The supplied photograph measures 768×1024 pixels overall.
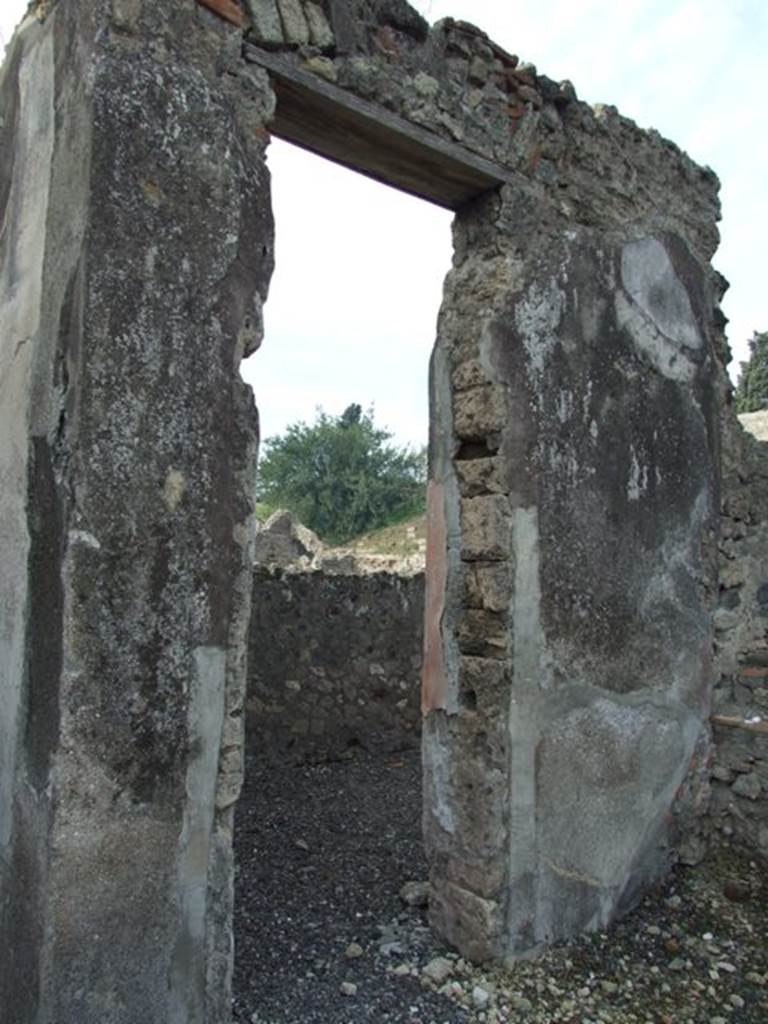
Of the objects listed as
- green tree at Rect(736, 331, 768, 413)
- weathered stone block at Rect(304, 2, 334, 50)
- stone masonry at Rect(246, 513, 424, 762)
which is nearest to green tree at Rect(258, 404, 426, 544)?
green tree at Rect(736, 331, 768, 413)

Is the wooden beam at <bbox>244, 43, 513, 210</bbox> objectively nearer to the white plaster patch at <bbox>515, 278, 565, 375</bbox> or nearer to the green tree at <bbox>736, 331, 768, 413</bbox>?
the white plaster patch at <bbox>515, 278, 565, 375</bbox>

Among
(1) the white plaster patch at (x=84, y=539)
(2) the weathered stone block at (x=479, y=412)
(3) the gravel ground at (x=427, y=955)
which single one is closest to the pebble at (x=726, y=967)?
(3) the gravel ground at (x=427, y=955)

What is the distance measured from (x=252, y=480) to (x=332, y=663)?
3.52 metres

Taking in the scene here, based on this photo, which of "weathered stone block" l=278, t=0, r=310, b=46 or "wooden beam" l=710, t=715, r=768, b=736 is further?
"wooden beam" l=710, t=715, r=768, b=736

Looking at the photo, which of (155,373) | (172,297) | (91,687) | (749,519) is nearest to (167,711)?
(91,687)

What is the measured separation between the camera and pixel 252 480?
242 centimetres

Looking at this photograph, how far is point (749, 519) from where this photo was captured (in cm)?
419

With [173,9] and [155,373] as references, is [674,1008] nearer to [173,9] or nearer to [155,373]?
[155,373]

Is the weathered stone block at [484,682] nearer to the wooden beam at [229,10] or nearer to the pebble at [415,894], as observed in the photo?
the pebble at [415,894]

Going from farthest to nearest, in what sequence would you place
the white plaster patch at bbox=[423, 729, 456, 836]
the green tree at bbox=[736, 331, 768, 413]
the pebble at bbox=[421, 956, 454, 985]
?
the green tree at bbox=[736, 331, 768, 413]
the white plaster patch at bbox=[423, 729, 456, 836]
the pebble at bbox=[421, 956, 454, 985]

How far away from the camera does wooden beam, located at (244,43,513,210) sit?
2650mm

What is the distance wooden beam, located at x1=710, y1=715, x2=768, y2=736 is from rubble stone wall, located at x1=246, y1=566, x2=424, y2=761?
254 cm

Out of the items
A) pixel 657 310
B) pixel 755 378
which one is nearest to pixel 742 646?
pixel 657 310

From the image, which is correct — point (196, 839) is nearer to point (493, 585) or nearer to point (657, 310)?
point (493, 585)
